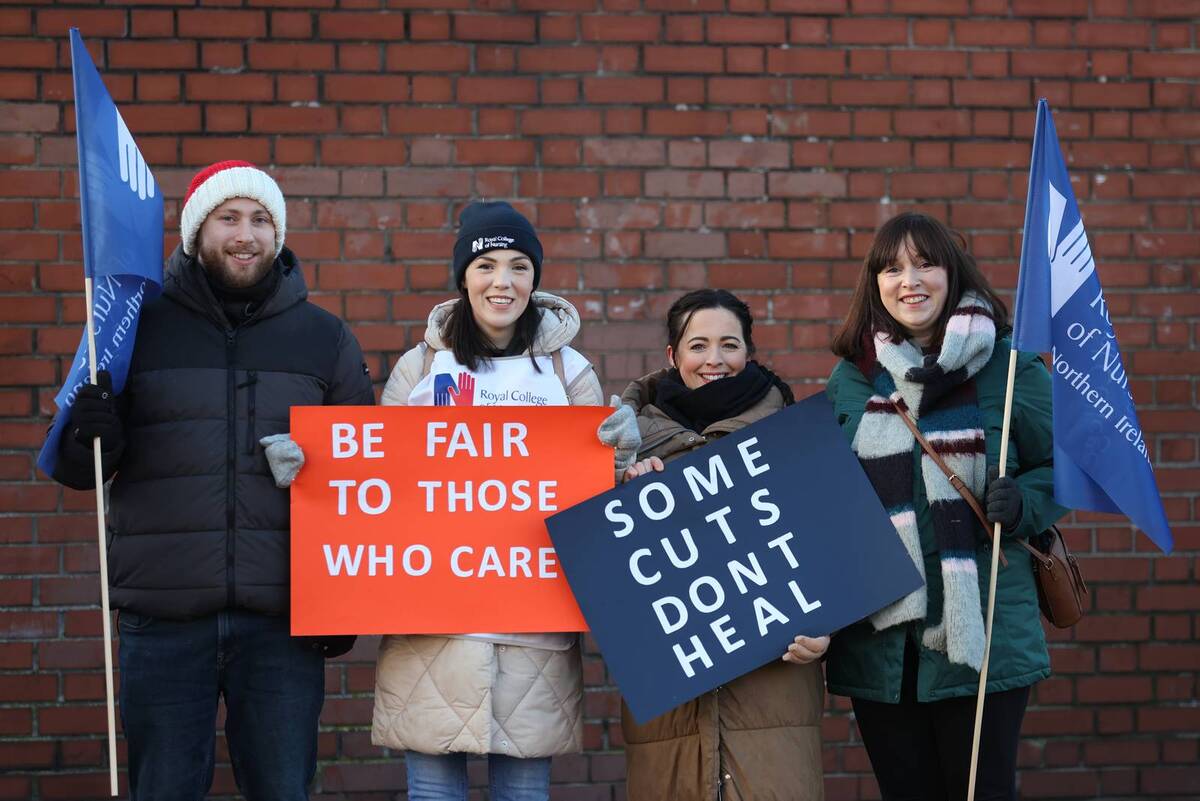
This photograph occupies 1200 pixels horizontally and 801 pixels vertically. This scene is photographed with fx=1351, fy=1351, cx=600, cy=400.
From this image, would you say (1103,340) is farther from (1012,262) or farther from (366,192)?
(366,192)

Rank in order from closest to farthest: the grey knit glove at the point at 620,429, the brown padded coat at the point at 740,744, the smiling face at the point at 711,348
Answer: the brown padded coat at the point at 740,744 < the grey knit glove at the point at 620,429 < the smiling face at the point at 711,348

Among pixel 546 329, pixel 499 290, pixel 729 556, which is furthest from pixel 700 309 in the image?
pixel 729 556

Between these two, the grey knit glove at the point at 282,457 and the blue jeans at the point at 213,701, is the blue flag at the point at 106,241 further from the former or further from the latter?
the blue jeans at the point at 213,701

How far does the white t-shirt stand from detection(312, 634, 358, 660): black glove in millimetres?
533

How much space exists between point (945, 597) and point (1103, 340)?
0.74 meters

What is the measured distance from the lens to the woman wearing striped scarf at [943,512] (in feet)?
9.98

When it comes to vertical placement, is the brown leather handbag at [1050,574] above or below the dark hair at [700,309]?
below

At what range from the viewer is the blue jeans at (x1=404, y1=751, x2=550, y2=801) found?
3.20 meters

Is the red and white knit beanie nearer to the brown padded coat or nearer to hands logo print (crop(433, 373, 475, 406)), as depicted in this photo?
hands logo print (crop(433, 373, 475, 406))

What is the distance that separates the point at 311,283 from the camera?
4.56 m

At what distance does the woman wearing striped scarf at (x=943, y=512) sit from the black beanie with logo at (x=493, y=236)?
837 mm

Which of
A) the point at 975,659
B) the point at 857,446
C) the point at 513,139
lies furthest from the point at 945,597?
the point at 513,139

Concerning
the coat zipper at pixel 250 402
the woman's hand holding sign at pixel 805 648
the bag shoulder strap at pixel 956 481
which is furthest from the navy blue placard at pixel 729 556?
the coat zipper at pixel 250 402

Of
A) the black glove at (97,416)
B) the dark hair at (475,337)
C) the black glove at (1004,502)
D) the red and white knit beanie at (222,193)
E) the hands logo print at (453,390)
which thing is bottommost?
the black glove at (1004,502)
